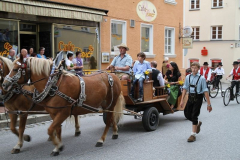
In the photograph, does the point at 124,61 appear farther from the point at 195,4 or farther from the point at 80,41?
the point at 195,4

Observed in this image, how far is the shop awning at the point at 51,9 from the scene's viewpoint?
10602 millimetres

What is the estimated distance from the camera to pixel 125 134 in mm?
7586

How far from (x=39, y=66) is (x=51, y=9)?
6.75 meters

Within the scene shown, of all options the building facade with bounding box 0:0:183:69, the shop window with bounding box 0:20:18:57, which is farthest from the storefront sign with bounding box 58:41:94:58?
the shop window with bounding box 0:20:18:57

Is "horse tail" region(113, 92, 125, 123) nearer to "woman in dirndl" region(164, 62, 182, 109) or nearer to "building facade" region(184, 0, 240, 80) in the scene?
"woman in dirndl" region(164, 62, 182, 109)

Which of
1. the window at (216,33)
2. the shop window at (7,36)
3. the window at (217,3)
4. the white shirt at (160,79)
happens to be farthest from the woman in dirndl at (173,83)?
the window at (217,3)

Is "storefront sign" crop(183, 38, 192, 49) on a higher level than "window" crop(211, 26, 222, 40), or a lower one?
lower

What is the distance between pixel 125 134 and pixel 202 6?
26.0 meters

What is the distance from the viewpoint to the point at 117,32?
617 inches

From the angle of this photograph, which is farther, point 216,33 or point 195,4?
point 195,4

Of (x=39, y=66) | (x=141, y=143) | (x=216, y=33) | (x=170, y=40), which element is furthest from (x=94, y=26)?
(x=216, y=33)

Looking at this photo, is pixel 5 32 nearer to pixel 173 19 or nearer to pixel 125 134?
pixel 125 134

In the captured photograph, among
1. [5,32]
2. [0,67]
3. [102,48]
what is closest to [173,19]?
[102,48]

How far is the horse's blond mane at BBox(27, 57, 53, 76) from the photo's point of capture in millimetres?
5496
